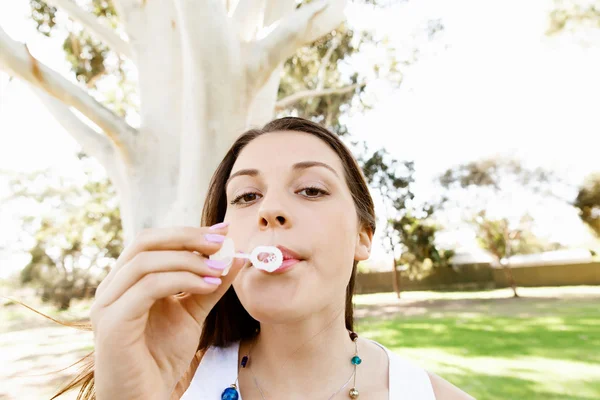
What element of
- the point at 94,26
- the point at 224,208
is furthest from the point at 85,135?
the point at 224,208

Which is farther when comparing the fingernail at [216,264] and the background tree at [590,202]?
the background tree at [590,202]

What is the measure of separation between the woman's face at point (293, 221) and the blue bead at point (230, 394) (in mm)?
317

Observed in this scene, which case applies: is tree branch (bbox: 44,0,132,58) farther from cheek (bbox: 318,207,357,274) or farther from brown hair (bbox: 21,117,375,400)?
cheek (bbox: 318,207,357,274)

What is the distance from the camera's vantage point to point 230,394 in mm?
1223

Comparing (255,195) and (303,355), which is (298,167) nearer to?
(255,195)

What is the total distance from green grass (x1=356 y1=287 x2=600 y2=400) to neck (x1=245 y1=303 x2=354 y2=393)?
166 inches

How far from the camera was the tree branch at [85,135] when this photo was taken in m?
3.05

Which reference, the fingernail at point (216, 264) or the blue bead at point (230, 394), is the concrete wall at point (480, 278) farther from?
the fingernail at point (216, 264)

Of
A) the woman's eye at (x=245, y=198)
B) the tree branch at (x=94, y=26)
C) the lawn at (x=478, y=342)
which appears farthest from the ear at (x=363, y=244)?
the tree branch at (x=94, y=26)

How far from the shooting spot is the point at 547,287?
17.3m

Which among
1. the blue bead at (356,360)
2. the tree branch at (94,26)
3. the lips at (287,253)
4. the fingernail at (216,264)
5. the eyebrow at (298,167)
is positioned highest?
the tree branch at (94,26)

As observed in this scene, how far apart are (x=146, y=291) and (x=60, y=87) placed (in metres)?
2.34

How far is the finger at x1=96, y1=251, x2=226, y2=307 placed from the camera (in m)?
0.86

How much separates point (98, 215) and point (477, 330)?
15.3 meters
